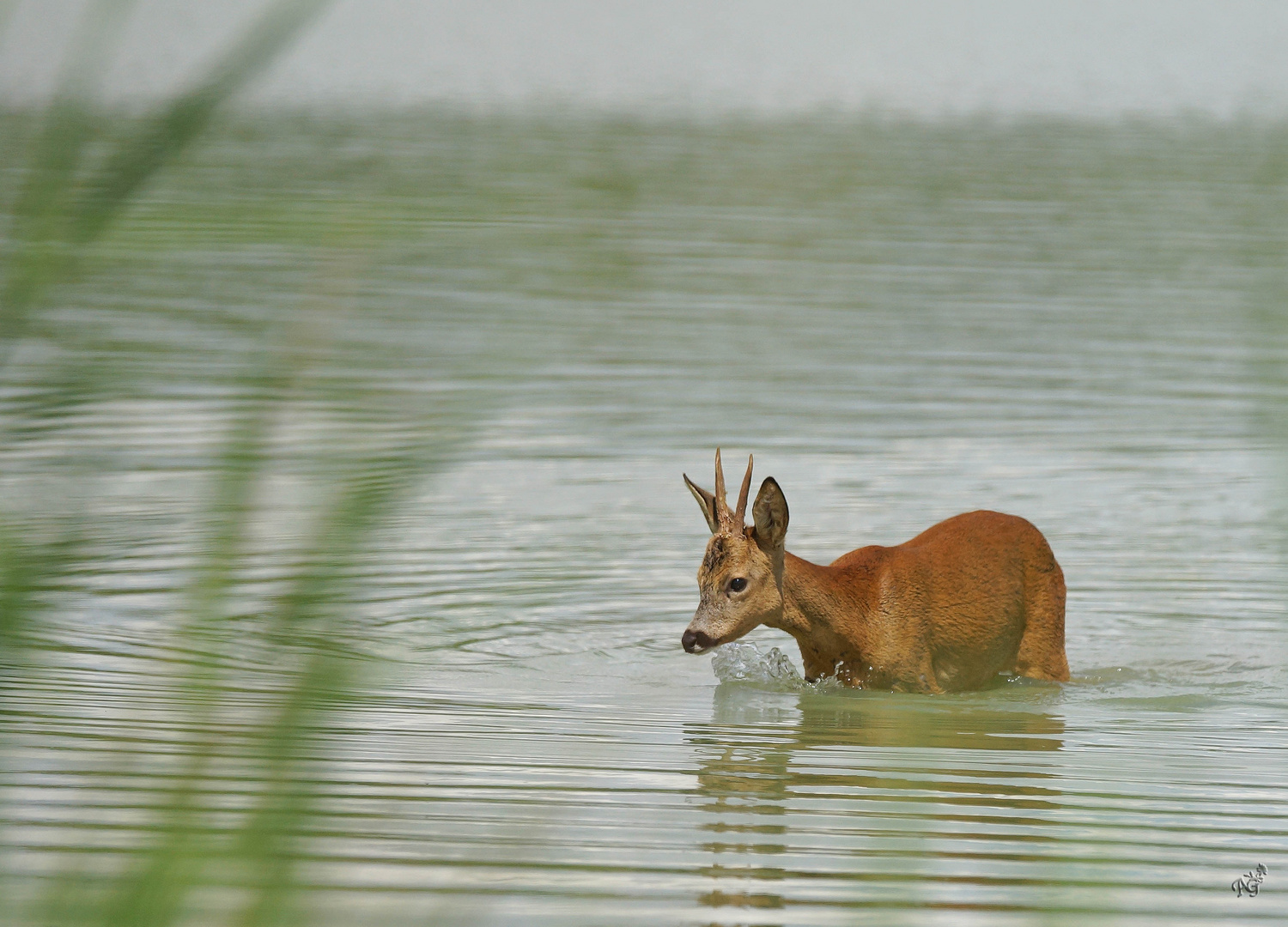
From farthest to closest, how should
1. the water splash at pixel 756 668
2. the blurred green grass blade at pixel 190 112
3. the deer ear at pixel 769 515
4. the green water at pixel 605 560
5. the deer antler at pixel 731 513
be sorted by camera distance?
the water splash at pixel 756 668 → the deer antler at pixel 731 513 → the deer ear at pixel 769 515 → the green water at pixel 605 560 → the blurred green grass blade at pixel 190 112

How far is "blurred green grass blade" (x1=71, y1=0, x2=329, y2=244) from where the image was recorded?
1750mm

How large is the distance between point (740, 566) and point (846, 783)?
1.77 metres

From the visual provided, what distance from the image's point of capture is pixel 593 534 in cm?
1085

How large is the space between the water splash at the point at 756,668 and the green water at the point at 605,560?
0.43ft

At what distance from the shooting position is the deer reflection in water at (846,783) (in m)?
4.91

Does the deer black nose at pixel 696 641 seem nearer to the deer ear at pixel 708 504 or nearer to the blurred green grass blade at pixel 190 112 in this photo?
the deer ear at pixel 708 504

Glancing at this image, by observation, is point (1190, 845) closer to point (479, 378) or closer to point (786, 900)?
point (786, 900)

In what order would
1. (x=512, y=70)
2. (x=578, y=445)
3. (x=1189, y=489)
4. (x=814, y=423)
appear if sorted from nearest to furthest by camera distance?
(x=1189, y=489) → (x=578, y=445) → (x=814, y=423) → (x=512, y=70)

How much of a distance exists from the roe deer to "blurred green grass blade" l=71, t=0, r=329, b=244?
5844 mm

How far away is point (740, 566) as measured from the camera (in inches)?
309

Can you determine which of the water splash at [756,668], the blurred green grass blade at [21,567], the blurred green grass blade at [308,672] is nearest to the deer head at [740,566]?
the water splash at [756,668]

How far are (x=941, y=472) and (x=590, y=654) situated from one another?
4.25 m

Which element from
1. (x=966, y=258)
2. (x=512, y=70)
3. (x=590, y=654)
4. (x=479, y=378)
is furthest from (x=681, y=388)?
(x=512, y=70)

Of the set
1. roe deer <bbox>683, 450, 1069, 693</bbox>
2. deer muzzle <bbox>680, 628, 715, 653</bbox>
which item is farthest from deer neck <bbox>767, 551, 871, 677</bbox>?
deer muzzle <bbox>680, 628, 715, 653</bbox>
